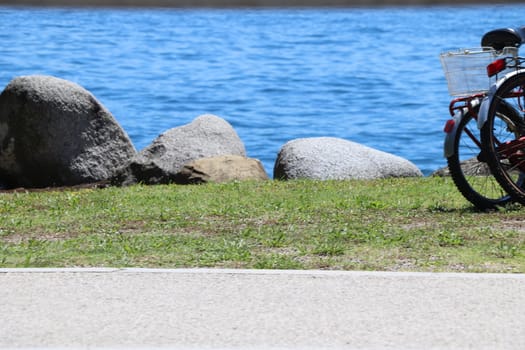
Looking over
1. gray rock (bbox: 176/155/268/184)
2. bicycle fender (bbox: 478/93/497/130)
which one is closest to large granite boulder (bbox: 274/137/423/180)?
gray rock (bbox: 176/155/268/184)

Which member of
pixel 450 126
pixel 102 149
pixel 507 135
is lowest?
pixel 102 149

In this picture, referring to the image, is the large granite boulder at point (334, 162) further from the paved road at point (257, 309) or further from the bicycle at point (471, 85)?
the paved road at point (257, 309)

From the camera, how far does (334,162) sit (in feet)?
42.4

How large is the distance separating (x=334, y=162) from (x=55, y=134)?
497cm

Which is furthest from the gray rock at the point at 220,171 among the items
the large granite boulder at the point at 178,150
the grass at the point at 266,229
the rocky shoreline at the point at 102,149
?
the grass at the point at 266,229

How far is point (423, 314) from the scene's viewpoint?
409cm

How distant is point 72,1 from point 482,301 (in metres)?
3.72

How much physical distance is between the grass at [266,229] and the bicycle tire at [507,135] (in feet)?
1.08

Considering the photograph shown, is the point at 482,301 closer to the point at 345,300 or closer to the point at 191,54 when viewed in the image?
the point at 345,300

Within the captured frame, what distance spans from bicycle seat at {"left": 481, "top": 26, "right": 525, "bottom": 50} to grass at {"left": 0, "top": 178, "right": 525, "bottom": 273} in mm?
1568

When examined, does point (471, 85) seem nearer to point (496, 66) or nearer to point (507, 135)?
point (496, 66)

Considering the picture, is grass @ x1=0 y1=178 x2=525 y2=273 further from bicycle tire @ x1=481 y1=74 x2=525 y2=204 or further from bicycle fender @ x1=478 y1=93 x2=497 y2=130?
bicycle fender @ x1=478 y1=93 x2=497 y2=130

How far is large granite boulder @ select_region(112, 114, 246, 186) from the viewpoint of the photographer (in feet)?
42.7

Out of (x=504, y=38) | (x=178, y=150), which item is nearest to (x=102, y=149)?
(x=178, y=150)
